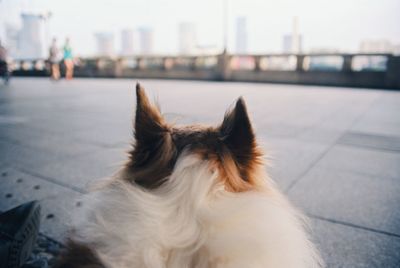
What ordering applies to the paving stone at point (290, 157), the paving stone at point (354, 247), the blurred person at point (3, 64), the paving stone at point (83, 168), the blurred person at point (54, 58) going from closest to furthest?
1. the paving stone at point (354, 247)
2. the paving stone at point (83, 168)
3. the paving stone at point (290, 157)
4. the blurred person at point (3, 64)
5. the blurred person at point (54, 58)

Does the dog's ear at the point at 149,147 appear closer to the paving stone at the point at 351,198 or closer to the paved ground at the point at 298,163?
the paved ground at the point at 298,163

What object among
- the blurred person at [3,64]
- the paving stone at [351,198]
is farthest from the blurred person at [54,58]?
the paving stone at [351,198]

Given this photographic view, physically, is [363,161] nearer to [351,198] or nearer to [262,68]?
[351,198]

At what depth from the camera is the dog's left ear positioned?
1354 mm

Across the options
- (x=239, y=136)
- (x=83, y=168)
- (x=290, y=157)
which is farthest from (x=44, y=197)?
(x=290, y=157)

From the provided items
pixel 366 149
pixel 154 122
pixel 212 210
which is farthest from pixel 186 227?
pixel 366 149

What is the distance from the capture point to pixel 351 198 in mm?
3719

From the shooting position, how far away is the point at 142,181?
4.32 ft

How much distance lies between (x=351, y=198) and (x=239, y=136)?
9.43 feet

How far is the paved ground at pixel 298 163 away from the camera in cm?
290

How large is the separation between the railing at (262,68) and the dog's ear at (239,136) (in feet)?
62.0

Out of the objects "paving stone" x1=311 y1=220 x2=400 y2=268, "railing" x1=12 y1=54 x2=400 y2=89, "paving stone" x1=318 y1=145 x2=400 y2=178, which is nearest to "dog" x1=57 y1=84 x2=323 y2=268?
"paving stone" x1=311 y1=220 x2=400 y2=268

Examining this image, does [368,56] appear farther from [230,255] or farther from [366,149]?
[230,255]

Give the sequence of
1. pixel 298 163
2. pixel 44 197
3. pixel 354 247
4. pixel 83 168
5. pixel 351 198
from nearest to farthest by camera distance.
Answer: pixel 354 247 < pixel 44 197 < pixel 351 198 < pixel 83 168 < pixel 298 163
